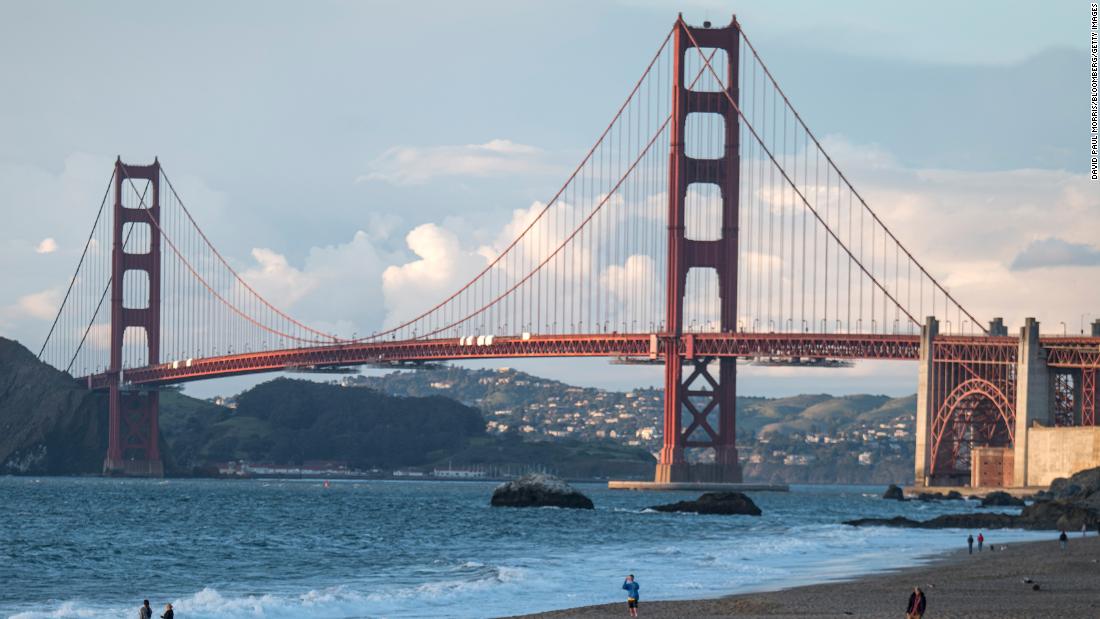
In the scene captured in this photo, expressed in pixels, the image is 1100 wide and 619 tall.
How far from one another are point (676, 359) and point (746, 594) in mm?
84289

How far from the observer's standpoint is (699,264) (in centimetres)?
13688

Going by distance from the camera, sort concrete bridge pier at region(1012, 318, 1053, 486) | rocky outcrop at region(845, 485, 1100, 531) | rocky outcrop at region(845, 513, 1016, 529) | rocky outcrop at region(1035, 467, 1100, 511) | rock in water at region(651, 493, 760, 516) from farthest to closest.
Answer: concrete bridge pier at region(1012, 318, 1053, 486), rock in water at region(651, 493, 760, 516), rocky outcrop at region(1035, 467, 1100, 511), rocky outcrop at region(845, 513, 1016, 529), rocky outcrop at region(845, 485, 1100, 531)

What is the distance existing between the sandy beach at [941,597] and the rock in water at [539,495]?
4901 cm

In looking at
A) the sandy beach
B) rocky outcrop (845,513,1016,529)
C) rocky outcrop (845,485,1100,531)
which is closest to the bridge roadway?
rocky outcrop (845,485,1100,531)

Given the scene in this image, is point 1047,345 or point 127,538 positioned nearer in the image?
point 127,538

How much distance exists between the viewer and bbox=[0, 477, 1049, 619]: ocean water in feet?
164

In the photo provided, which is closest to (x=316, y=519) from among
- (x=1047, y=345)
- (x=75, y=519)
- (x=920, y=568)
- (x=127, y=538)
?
(x=75, y=519)

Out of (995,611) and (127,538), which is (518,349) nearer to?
(127,538)

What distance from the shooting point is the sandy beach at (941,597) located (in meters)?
42.0

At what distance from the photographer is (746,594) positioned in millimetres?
49500

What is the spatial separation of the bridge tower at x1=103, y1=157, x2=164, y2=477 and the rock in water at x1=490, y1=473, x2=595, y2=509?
3076 inches

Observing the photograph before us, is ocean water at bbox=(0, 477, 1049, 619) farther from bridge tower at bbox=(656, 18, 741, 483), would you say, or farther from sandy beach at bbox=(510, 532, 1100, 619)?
bridge tower at bbox=(656, 18, 741, 483)

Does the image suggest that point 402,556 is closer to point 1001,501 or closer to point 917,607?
point 917,607

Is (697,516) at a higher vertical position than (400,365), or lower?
lower
